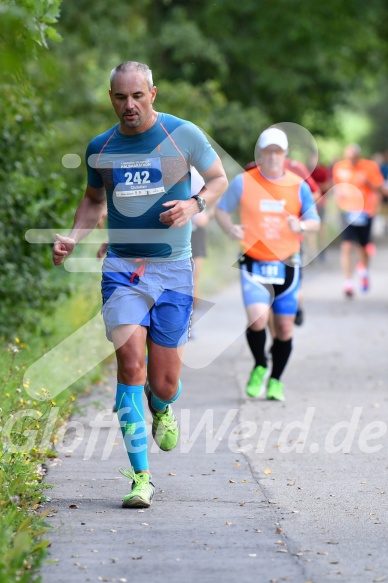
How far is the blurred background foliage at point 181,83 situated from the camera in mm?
10156

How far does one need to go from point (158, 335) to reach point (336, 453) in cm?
183

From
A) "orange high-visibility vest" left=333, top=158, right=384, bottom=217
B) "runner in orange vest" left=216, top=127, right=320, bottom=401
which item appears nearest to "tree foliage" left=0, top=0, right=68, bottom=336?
"runner in orange vest" left=216, top=127, right=320, bottom=401

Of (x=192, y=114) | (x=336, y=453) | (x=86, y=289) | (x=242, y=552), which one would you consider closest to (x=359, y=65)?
(x=192, y=114)

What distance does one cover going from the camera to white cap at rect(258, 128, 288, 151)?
927 cm

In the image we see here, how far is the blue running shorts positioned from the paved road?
718 millimetres

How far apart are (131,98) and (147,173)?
0.37 metres

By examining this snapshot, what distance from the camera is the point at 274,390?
9.58 meters

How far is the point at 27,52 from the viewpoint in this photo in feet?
13.7

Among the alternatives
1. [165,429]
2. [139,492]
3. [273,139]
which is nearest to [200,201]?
[165,429]

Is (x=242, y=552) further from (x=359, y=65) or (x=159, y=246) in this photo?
(x=359, y=65)

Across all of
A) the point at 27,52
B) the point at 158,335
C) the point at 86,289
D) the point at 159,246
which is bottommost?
the point at 86,289

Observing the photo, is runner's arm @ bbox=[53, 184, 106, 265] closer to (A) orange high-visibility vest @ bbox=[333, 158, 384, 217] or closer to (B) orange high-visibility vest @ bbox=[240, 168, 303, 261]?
(B) orange high-visibility vest @ bbox=[240, 168, 303, 261]

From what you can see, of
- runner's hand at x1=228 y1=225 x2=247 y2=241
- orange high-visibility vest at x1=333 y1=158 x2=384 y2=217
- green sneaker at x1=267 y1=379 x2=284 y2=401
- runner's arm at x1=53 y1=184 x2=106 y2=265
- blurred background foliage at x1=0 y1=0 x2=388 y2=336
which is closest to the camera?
runner's arm at x1=53 y1=184 x2=106 y2=265

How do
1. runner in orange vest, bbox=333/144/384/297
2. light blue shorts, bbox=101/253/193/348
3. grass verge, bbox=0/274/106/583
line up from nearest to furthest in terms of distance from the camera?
grass verge, bbox=0/274/106/583
light blue shorts, bbox=101/253/193/348
runner in orange vest, bbox=333/144/384/297
